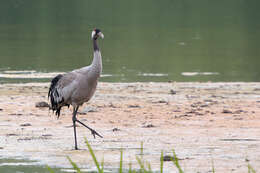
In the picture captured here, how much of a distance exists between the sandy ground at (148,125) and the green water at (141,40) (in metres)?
2.24

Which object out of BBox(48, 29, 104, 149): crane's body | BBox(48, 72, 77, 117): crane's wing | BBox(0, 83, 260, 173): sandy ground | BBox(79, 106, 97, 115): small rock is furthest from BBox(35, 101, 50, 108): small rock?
BBox(48, 29, 104, 149): crane's body

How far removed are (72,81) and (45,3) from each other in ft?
165

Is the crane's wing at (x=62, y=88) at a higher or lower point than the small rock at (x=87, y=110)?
higher

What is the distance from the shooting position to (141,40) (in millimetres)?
28141

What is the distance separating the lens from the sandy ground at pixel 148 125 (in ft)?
29.1

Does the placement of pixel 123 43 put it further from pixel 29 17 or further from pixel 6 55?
pixel 29 17

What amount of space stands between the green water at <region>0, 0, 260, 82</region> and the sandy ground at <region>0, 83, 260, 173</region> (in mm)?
2242

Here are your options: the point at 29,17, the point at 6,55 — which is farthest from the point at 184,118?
the point at 29,17

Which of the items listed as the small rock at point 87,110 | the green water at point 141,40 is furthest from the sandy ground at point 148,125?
the green water at point 141,40

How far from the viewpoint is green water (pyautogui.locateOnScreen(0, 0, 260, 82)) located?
1897 cm

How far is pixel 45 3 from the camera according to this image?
59.4 metres

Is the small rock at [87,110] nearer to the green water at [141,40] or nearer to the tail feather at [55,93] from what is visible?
the tail feather at [55,93]

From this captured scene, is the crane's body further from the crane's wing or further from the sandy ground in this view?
the sandy ground

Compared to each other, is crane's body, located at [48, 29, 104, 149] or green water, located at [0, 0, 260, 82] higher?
green water, located at [0, 0, 260, 82]
